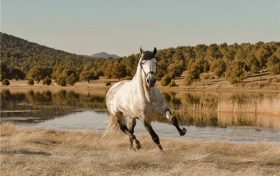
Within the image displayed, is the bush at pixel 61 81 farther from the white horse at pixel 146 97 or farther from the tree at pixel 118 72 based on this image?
the white horse at pixel 146 97

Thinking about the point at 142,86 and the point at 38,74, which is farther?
the point at 38,74

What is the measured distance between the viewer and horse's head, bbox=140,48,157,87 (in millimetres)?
11852

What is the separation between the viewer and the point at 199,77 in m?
96.9

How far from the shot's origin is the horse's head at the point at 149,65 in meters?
11.9

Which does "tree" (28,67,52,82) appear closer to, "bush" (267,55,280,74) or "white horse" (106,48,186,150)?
"bush" (267,55,280,74)

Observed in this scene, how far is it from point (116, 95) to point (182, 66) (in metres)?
97.7

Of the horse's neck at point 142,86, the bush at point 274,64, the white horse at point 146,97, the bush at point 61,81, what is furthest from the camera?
the bush at point 61,81

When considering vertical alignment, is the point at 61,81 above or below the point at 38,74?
below

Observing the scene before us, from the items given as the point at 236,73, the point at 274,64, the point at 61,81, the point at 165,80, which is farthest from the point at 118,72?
the point at 274,64

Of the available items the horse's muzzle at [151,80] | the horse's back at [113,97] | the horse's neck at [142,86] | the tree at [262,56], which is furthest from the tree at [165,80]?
the horse's muzzle at [151,80]

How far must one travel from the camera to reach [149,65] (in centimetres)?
1207

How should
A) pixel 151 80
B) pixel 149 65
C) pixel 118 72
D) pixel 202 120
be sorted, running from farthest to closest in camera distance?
pixel 118 72, pixel 202 120, pixel 149 65, pixel 151 80

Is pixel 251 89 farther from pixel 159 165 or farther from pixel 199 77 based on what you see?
pixel 159 165

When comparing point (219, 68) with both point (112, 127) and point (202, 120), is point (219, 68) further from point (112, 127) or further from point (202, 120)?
point (112, 127)
